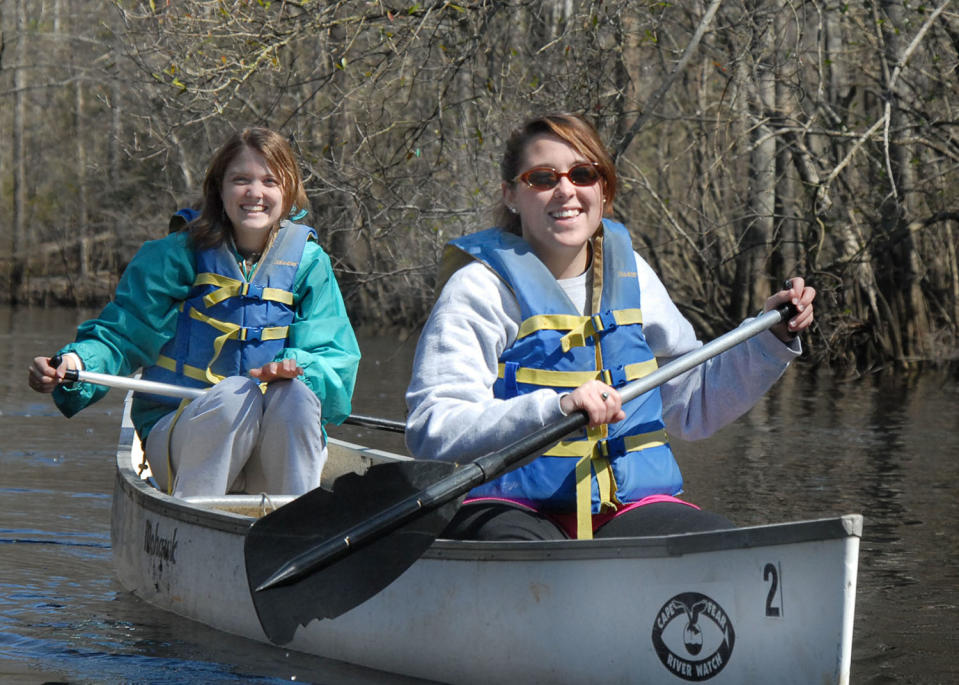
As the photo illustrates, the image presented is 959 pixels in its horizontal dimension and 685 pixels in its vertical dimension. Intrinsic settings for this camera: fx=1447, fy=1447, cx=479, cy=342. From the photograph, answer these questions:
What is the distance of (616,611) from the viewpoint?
293 cm

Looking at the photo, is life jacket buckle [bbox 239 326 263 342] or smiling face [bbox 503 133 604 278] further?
life jacket buckle [bbox 239 326 263 342]

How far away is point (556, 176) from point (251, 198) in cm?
153

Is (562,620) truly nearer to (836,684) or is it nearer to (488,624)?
(488,624)

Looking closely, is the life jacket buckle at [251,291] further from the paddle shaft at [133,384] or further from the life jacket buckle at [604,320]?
the life jacket buckle at [604,320]

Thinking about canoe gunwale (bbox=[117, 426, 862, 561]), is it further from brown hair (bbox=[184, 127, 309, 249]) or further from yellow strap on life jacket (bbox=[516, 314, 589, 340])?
brown hair (bbox=[184, 127, 309, 249])

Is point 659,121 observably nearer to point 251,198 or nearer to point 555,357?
point 251,198

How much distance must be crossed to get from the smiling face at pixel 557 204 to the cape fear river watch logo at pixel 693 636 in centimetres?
80

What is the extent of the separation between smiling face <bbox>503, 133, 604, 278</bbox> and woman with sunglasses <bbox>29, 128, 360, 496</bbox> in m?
1.24

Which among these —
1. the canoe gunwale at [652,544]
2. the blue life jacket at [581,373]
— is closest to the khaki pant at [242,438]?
the canoe gunwale at [652,544]

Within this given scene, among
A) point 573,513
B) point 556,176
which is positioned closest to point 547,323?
point 556,176

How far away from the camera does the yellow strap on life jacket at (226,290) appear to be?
4.30 meters

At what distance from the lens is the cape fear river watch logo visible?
2789mm

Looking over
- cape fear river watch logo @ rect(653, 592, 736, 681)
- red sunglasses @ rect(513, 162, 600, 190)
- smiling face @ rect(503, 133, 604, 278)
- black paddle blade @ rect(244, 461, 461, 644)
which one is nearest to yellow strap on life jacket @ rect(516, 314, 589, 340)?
smiling face @ rect(503, 133, 604, 278)

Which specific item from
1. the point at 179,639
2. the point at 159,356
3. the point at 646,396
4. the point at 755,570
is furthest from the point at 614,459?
the point at 159,356
